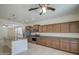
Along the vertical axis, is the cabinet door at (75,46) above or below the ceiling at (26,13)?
below

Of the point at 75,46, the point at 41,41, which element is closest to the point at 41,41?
the point at 41,41

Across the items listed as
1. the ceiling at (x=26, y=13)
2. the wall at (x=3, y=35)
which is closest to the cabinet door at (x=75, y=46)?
the ceiling at (x=26, y=13)

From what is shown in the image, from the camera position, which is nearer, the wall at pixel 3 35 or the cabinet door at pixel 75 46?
the wall at pixel 3 35

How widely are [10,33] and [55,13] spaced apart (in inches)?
42.3

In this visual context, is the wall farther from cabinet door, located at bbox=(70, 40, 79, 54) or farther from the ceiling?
cabinet door, located at bbox=(70, 40, 79, 54)

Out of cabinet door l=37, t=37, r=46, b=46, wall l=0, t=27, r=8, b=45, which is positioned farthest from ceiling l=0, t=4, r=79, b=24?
cabinet door l=37, t=37, r=46, b=46

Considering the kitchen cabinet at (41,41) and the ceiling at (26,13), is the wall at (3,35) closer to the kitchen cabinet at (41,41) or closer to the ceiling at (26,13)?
the ceiling at (26,13)

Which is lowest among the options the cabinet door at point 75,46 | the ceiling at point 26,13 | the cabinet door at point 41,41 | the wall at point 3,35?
the cabinet door at point 75,46

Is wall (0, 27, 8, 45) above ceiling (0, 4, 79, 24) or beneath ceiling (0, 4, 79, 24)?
beneath

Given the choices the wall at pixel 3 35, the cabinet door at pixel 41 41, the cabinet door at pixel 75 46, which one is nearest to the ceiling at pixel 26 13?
the wall at pixel 3 35

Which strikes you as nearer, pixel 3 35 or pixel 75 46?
pixel 3 35

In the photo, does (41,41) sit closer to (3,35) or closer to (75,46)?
(3,35)

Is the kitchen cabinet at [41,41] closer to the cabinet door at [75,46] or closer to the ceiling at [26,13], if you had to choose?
the ceiling at [26,13]
